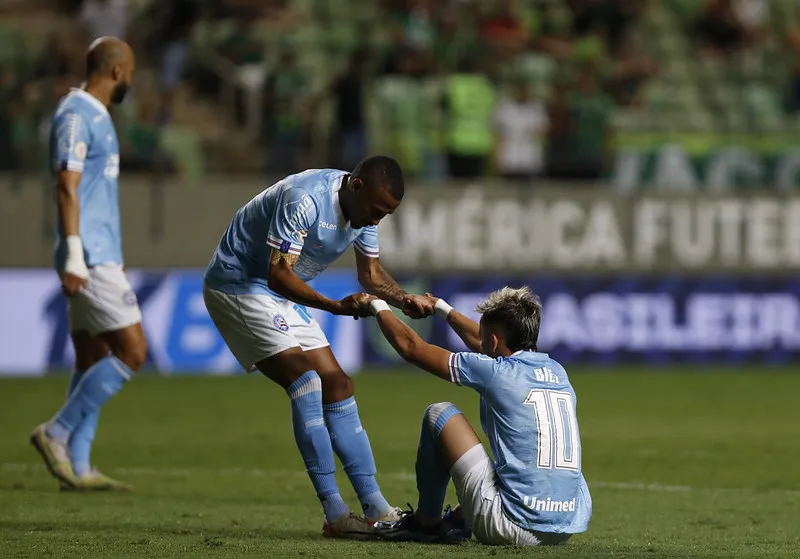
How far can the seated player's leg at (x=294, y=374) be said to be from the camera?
698 centimetres

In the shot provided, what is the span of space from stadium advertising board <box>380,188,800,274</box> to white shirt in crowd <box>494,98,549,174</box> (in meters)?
0.37

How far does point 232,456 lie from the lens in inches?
431

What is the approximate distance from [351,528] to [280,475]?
3.06m

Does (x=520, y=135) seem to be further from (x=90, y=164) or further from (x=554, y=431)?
(x=554, y=431)

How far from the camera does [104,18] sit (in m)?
19.2

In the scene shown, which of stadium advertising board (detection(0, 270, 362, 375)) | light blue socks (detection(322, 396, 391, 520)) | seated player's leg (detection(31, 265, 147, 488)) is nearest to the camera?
light blue socks (detection(322, 396, 391, 520))

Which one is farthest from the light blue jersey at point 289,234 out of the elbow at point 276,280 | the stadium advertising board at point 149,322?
the stadium advertising board at point 149,322

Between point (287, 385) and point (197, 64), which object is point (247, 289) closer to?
point (287, 385)

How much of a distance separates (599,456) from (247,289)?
444 cm

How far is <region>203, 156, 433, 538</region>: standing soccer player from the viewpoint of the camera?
6.82m

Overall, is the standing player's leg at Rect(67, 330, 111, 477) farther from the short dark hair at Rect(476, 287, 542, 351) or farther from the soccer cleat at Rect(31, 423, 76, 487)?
the short dark hair at Rect(476, 287, 542, 351)

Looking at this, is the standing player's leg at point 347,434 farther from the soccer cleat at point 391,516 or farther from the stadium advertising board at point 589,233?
the stadium advertising board at point 589,233

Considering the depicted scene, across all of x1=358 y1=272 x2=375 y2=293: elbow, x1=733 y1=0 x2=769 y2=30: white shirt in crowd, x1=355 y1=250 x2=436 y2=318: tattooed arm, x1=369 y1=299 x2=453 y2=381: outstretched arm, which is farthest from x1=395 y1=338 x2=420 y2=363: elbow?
x1=733 y1=0 x2=769 y2=30: white shirt in crowd

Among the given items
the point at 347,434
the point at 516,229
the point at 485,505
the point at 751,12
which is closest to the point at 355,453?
the point at 347,434
